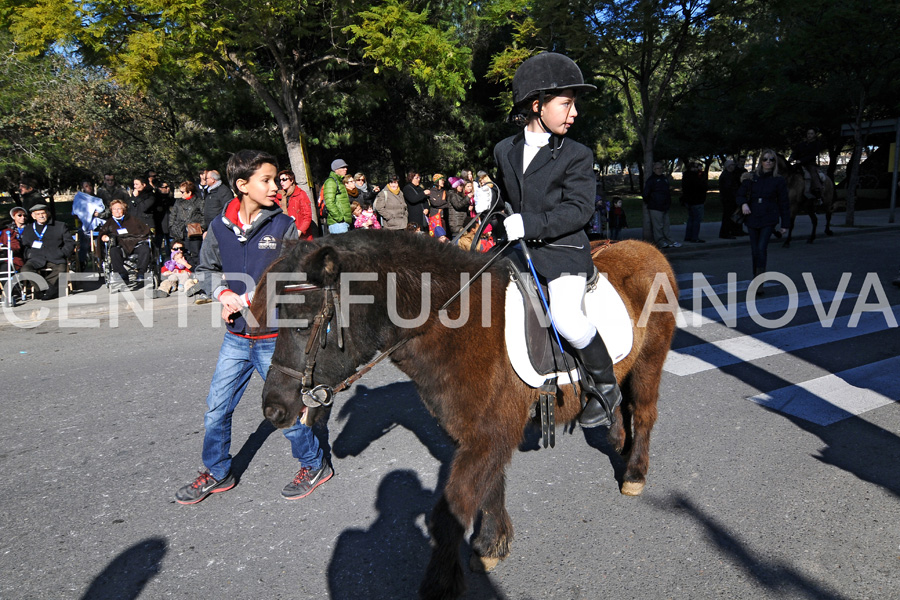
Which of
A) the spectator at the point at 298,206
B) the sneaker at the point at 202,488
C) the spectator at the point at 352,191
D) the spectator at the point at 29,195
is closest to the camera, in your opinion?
the sneaker at the point at 202,488

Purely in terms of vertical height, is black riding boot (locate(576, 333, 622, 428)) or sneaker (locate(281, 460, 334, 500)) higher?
black riding boot (locate(576, 333, 622, 428))

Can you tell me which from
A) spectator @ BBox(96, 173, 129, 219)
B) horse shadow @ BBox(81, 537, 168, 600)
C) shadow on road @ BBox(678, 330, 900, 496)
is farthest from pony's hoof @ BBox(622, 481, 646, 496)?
spectator @ BBox(96, 173, 129, 219)

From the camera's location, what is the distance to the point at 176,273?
11500mm

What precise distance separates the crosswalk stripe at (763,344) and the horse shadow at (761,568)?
2.74 m

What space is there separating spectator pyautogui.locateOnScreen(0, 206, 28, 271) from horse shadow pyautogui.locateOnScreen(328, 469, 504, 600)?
10.7 metres

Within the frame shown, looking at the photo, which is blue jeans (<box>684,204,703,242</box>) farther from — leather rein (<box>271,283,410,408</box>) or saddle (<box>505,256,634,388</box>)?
leather rein (<box>271,283,410,408</box>)

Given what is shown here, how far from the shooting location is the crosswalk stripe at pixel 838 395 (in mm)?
4902

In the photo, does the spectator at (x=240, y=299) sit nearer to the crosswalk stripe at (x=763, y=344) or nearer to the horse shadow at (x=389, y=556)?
the horse shadow at (x=389, y=556)

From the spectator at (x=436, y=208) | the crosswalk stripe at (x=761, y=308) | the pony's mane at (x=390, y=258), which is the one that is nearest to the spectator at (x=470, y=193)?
the spectator at (x=436, y=208)

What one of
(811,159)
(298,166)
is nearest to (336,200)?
(298,166)

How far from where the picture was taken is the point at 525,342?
2938mm

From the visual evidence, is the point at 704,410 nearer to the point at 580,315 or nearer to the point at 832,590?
the point at 832,590

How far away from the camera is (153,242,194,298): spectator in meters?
11.3

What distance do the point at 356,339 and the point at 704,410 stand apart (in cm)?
369
